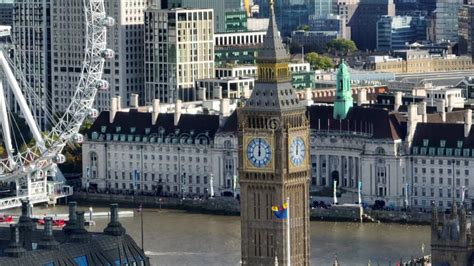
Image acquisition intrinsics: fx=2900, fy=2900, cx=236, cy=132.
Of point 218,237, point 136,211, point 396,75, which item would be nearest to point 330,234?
point 218,237

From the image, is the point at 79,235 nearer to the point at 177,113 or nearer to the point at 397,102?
the point at 177,113

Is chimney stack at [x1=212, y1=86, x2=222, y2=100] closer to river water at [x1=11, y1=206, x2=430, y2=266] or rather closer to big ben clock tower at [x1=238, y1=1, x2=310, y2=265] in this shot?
river water at [x1=11, y1=206, x2=430, y2=266]

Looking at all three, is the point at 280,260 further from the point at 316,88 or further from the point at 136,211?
the point at 316,88

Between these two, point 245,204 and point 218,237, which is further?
point 218,237

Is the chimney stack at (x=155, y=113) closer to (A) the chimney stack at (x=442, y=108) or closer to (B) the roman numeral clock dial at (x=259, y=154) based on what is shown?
(A) the chimney stack at (x=442, y=108)

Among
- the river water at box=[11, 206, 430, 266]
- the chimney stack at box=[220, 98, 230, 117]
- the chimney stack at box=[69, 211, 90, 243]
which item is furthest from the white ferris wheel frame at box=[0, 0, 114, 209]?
the chimney stack at box=[69, 211, 90, 243]

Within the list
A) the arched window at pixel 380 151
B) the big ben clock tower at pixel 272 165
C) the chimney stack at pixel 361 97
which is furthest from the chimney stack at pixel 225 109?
the big ben clock tower at pixel 272 165
